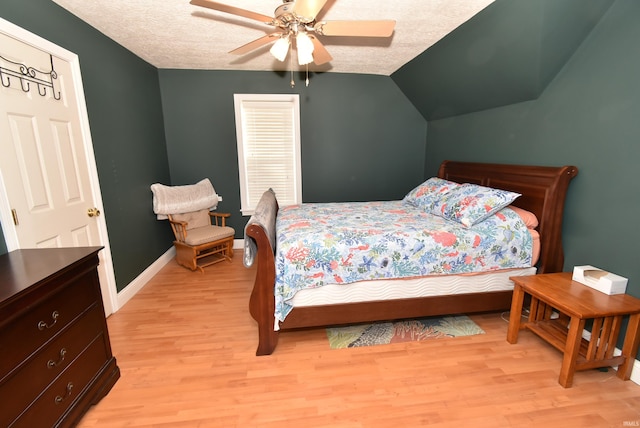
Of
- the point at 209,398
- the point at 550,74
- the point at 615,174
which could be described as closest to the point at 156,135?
the point at 209,398

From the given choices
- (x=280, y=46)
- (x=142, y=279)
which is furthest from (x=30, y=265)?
(x=280, y=46)

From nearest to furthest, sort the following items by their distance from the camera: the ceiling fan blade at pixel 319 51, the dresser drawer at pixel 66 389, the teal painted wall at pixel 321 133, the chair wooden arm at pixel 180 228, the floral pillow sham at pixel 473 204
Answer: the dresser drawer at pixel 66 389
the ceiling fan blade at pixel 319 51
the floral pillow sham at pixel 473 204
the chair wooden arm at pixel 180 228
the teal painted wall at pixel 321 133

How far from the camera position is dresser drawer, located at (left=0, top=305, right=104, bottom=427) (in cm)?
114

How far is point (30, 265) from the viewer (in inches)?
56.8

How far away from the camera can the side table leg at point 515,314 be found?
2.11 metres

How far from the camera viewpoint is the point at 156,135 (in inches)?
147

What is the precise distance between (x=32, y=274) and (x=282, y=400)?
1434mm

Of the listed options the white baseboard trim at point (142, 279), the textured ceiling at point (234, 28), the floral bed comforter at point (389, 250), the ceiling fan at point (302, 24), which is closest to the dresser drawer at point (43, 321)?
the floral bed comforter at point (389, 250)

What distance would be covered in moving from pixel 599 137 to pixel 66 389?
361 centimetres

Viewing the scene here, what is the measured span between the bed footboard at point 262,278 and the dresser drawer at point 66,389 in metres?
0.92

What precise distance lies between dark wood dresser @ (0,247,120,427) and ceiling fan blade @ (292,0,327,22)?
72.1 inches

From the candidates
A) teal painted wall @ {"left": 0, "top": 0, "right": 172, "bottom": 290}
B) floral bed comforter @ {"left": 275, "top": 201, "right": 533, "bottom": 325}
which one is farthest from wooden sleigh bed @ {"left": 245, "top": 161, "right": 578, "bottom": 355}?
teal painted wall @ {"left": 0, "top": 0, "right": 172, "bottom": 290}

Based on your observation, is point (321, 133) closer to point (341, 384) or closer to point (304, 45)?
point (304, 45)

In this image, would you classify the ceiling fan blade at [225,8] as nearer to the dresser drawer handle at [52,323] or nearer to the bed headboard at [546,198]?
the dresser drawer handle at [52,323]
